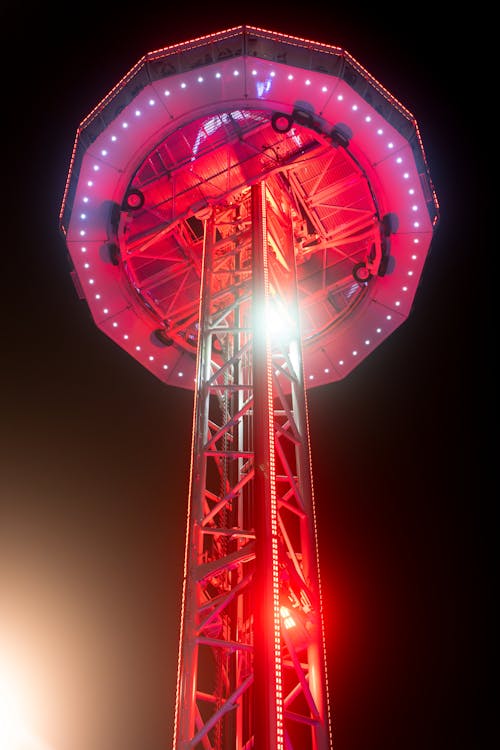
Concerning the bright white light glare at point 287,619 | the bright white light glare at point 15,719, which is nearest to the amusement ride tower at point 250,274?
the bright white light glare at point 287,619

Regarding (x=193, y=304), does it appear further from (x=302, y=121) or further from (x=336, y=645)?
(x=336, y=645)

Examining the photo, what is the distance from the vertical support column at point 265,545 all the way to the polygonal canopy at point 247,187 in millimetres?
2951

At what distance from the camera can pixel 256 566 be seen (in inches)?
246

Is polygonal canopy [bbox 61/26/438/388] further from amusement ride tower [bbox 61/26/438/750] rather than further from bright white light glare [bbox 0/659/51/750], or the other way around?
bright white light glare [bbox 0/659/51/750]

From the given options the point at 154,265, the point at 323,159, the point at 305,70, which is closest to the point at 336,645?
the point at 154,265

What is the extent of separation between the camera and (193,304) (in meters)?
Result: 12.8

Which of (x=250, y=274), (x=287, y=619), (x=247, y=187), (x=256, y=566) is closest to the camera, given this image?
(x=256, y=566)

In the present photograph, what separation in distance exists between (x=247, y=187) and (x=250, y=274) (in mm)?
1589

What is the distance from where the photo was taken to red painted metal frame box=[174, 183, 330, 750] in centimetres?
606

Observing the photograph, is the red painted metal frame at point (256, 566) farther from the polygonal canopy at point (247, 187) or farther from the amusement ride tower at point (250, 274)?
the polygonal canopy at point (247, 187)

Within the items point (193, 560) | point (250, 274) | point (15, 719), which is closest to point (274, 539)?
point (193, 560)

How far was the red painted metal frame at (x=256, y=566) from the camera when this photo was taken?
606cm

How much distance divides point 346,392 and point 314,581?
10.7 m

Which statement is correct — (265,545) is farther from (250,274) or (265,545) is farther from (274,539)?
(250,274)
